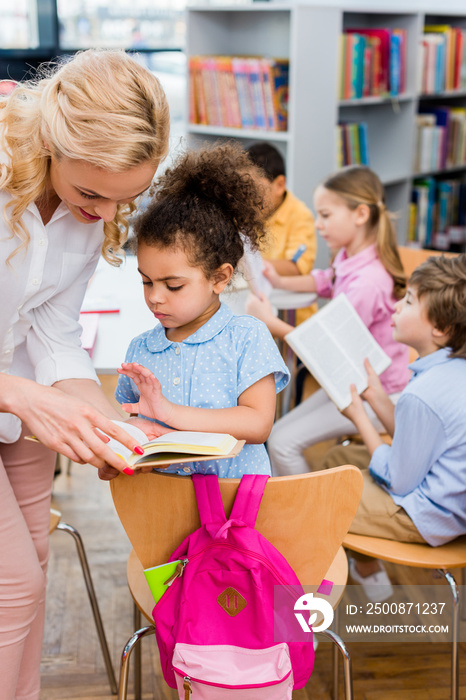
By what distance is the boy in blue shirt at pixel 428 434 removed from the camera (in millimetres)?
1451

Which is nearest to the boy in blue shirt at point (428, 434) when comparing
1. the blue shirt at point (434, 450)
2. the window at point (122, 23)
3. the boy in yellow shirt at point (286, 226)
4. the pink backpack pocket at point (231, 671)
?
the blue shirt at point (434, 450)

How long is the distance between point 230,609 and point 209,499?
0.52ft

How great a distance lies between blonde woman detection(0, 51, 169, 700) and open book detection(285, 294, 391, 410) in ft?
1.83

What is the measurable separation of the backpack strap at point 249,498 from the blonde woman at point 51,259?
18 cm

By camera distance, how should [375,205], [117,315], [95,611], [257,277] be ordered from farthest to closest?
[375,205] < [257,277] < [117,315] < [95,611]

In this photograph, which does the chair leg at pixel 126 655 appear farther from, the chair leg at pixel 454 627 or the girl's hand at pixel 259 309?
the girl's hand at pixel 259 309

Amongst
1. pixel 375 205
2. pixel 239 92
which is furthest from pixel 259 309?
pixel 239 92

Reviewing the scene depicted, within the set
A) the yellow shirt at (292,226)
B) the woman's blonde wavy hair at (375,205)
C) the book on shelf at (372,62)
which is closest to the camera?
the woman's blonde wavy hair at (375,205)

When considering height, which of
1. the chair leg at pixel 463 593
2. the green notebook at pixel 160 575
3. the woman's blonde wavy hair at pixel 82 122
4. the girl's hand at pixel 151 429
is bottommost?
the chair leg at pixel 463 593

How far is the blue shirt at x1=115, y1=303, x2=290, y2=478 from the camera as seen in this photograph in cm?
129

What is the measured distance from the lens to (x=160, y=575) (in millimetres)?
1111

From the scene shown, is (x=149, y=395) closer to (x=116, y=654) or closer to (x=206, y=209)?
(x=206, y=209)

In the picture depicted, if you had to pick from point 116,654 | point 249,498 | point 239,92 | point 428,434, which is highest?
point 239,92

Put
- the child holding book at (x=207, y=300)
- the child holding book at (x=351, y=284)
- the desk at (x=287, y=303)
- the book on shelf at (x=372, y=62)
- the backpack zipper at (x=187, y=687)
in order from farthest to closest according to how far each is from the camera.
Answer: the book on shelf at (x=372, y=62) → the desk at (x=287, y=303) → the child holding book at (x=351, y=284) → the child holding book at (x=207, y=300) → the backpack zipper at (x=187, y=687)
